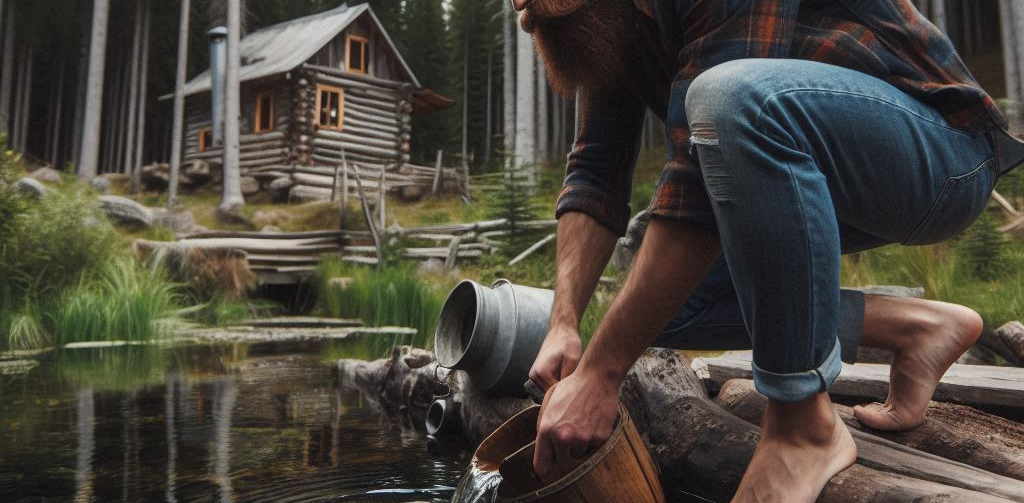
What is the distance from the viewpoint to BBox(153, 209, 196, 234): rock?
43.5 ft

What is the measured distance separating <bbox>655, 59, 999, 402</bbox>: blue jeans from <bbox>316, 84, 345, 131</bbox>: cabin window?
1784 centimetres

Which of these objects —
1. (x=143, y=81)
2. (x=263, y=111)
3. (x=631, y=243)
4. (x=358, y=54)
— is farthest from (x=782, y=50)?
(x=143, y=81)

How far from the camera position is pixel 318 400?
116 inches

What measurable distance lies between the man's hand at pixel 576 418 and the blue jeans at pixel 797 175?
207 mm

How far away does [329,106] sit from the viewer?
18609 mm

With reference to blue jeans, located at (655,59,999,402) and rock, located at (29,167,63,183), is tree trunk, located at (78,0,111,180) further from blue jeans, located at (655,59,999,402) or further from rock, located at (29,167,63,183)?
blue jeans, located at (655,59,999,402)

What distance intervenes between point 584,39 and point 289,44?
19149 mm

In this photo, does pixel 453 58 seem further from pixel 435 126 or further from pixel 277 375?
pixel 277 375

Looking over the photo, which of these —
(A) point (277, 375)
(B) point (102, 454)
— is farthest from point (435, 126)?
(B) point (102, 454)

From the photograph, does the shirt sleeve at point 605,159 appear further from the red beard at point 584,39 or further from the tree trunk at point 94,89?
the tree trunk at point 94,89

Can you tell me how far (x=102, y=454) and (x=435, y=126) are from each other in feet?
82.5

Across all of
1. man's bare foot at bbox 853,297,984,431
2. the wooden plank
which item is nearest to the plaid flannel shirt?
man's bare foot at bbox 853,297,984,431

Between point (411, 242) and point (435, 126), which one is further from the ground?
point (435, 126)

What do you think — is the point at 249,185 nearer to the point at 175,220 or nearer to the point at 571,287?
the point at 175,220
